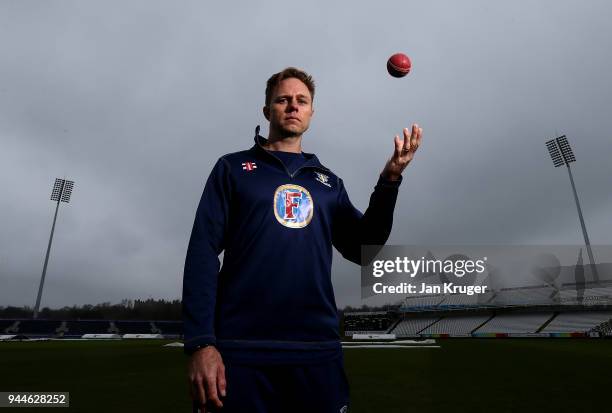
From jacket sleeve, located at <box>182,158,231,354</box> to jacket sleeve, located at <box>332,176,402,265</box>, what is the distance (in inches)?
29.3

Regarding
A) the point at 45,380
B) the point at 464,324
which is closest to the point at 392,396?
the point at 45,380

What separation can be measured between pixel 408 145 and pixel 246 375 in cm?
146

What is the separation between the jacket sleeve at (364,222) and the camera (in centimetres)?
243

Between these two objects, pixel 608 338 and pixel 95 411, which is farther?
pixel 608 338

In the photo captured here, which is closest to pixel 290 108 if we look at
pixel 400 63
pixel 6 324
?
pixel 400 63

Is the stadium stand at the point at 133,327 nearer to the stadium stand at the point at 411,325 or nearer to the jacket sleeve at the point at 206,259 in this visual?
the stadium stand at the point at 411,325

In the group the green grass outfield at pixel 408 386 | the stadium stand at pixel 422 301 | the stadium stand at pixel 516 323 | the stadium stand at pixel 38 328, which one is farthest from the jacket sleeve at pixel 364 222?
the stadium stand at pixel 422 301

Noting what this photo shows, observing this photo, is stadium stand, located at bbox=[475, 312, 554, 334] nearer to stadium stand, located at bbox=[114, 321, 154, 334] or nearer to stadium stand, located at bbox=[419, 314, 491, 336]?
stadium stand, located at bbox=[419, 314, 491, 336]

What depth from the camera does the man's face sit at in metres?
2.51

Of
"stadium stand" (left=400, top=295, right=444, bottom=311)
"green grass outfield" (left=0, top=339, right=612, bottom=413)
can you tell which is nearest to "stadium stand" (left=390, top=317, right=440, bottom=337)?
"stadium stand" (left=400, top=295, right=444, bottom=311)

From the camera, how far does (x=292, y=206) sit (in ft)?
7.59

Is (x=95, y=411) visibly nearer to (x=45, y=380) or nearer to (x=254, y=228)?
(x=45, y=380)

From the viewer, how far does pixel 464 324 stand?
49.1 meters

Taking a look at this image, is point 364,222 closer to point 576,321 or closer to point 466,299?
point 576,321
